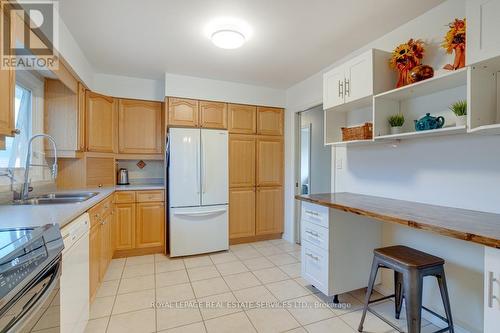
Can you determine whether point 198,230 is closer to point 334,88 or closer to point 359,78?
point 334,88

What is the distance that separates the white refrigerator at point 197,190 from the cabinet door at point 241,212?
0.21m

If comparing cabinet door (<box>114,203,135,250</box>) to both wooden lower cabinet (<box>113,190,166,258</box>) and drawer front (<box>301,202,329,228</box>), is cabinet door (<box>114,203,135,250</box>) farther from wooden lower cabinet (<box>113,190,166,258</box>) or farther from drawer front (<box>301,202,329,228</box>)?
drawer front (<box>301,202,329,228</box>)

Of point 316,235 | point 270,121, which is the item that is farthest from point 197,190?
point 316,235

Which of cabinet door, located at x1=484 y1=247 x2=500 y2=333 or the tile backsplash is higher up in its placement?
the tile backsplash

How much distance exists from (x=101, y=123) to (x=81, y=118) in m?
0.31

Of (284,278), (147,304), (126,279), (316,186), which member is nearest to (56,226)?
(147,304)

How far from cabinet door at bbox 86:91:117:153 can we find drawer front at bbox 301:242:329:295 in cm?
278

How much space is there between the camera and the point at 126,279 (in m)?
2.62

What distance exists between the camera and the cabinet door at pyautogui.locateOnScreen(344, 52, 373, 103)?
2035 mm

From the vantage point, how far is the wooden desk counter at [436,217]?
114cm

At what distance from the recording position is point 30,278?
0.91 metres

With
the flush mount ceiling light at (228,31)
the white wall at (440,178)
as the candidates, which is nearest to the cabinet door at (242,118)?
the flush mount ceiling light at (228,31)

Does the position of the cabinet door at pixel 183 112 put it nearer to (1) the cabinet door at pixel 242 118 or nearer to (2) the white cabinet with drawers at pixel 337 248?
(1) the cabinet door at pixel 242 118

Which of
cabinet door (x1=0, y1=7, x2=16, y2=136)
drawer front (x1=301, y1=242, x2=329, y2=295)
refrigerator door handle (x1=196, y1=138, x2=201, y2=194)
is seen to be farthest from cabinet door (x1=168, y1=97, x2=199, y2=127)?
drawer front (x1=301, y1=242, x2=329, y2=295)
